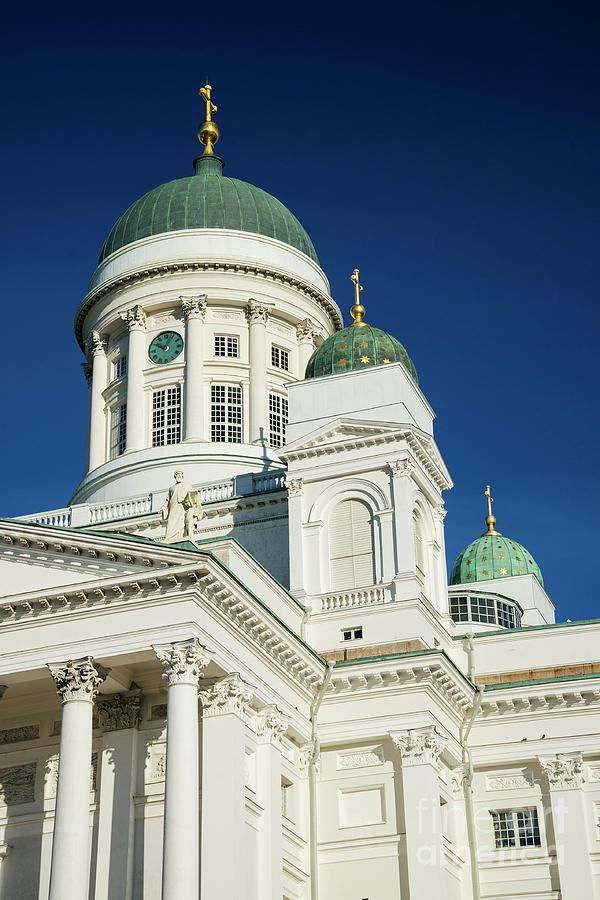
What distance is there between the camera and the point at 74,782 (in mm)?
28156

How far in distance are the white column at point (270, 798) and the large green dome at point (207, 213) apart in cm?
2579

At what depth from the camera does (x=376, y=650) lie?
1420 inches

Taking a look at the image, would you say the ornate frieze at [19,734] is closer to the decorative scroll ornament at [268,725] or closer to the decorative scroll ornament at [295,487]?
the decorative scroll ornament at [268,725]

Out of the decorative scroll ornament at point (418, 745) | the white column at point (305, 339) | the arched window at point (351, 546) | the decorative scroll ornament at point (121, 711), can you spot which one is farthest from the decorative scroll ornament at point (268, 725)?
the white column at point (305, 339)

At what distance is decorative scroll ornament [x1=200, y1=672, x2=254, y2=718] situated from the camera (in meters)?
29.8

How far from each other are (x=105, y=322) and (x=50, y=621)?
78.3 ft

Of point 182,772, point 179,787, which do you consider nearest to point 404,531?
point 182,772

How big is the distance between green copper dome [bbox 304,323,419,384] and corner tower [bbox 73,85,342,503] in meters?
6.45

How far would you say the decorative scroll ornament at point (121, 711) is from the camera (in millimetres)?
31625

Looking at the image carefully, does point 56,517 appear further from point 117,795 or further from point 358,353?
point 117,795

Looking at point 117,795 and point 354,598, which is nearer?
point 117,795

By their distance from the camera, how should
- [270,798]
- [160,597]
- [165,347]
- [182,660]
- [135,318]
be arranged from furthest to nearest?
[135,318] < [165,347] < [270,798] < [160,597] < [182,660]

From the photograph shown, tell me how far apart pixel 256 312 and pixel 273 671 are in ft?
69.2

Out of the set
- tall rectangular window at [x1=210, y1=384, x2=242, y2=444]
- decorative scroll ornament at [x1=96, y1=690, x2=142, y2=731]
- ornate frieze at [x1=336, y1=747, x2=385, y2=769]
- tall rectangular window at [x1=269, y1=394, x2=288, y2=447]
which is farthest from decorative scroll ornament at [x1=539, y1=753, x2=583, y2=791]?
tall rectangular window at [x1=210, y1=384, x2=242, y2=444]
